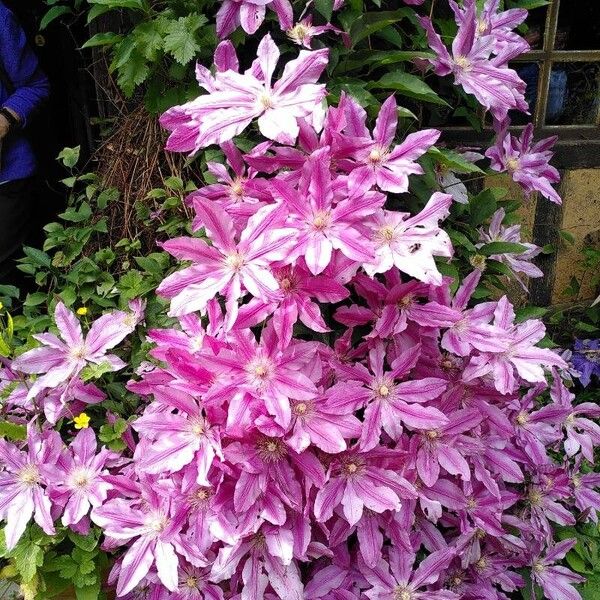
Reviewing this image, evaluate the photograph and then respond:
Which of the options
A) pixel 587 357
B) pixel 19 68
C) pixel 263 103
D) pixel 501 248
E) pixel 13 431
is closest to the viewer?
pixel 263 103

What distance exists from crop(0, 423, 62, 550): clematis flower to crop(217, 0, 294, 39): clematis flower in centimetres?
93

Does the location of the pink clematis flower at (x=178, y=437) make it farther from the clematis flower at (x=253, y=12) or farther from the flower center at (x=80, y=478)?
the clematis flower at (x=253, y=12)

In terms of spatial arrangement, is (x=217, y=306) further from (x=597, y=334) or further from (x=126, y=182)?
(x=597, y=334)

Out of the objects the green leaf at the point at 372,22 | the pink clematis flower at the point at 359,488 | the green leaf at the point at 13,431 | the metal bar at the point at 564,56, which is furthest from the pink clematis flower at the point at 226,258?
the metal bar at the point at 564,56

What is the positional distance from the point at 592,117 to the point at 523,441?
1.34m

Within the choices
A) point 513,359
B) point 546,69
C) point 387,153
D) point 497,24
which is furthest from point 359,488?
point 546,69

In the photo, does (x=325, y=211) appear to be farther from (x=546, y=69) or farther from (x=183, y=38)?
(x=546, y=69)

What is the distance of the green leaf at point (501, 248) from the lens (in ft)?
5.34

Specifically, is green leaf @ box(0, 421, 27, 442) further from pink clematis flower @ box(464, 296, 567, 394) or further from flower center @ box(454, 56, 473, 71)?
flower center @ box(454, 56, 473, 71)

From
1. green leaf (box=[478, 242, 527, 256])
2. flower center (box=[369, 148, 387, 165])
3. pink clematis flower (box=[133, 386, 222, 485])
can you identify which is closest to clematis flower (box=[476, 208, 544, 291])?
green leaf (box=[478, 242, 527, 256])

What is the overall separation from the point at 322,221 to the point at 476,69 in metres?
0.52

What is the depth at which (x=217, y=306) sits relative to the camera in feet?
4.31

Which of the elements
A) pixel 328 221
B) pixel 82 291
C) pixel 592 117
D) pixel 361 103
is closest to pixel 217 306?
pixel 328 221

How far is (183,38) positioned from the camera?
4.52ft
